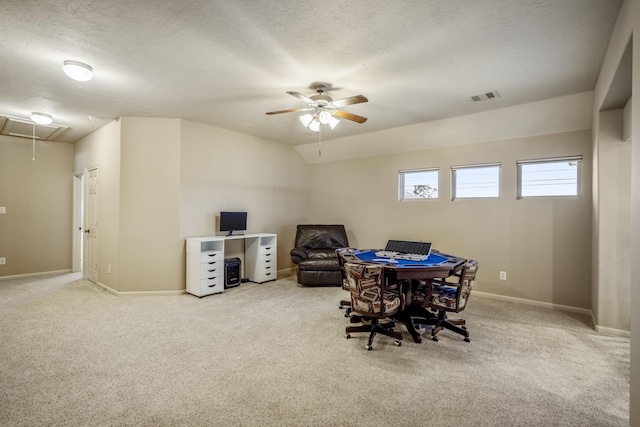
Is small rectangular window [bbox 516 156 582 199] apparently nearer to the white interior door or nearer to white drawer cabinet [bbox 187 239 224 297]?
white drawer cabinet [bbox 187 239 224 297]

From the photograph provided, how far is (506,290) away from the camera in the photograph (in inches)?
177

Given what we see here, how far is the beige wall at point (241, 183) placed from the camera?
4.93 meters

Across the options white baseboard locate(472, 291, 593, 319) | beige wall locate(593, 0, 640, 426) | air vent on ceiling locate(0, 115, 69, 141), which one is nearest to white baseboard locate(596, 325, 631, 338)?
white baseboard locate(472, 291, 593, 319)

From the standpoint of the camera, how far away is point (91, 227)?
224 inches

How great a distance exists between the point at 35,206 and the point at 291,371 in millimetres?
6734

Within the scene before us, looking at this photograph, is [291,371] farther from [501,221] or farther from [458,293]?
[501,221]

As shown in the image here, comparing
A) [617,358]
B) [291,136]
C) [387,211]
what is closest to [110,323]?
[291,136]

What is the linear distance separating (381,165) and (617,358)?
414 cm

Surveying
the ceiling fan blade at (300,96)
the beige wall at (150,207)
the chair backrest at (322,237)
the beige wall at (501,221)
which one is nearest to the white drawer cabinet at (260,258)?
the chair backrest at (322,237)

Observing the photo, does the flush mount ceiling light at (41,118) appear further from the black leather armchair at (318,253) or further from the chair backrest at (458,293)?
the chair backrest at (458,293)

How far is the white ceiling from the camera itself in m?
A: 2.19

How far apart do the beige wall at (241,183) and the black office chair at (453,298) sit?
3745 millimetres

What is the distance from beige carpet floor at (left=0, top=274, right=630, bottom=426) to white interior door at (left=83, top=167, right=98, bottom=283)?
1.59m

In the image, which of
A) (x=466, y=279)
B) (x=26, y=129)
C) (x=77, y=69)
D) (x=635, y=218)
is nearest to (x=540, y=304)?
(x=466, y=279)
